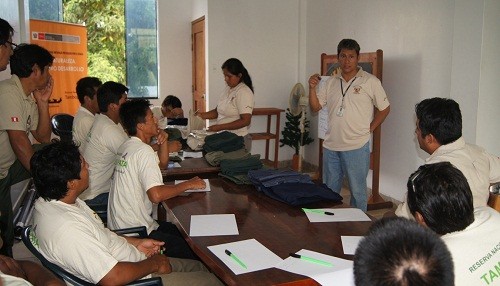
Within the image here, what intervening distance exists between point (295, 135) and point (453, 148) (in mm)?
4338

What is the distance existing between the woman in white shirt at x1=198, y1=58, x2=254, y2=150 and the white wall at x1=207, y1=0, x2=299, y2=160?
2419 millimetres

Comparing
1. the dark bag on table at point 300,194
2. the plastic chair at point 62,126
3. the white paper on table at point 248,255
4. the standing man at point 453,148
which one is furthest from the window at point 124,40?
the white paper on table at point 248,255

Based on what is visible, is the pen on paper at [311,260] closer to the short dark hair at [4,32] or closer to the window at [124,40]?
the short dark hair at [4,32]

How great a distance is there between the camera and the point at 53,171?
1665 mm

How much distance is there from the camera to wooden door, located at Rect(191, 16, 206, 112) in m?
7.05

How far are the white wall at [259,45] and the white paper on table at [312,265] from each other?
16.7 ft

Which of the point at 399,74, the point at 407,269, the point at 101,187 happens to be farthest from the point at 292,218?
the point at 399,74

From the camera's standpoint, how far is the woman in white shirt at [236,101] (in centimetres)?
397

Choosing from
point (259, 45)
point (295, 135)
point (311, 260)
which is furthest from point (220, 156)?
point (259, 45)

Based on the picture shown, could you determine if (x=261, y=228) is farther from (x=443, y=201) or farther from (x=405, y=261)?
(x=405, y=261)

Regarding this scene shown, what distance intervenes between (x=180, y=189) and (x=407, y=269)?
1.73 m

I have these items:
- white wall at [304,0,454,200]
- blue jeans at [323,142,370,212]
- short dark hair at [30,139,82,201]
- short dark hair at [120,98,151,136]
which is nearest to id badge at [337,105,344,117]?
blue jeans at [323,142,370,212]

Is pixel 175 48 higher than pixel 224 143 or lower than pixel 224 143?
higher

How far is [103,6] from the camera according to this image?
25.5 feet
